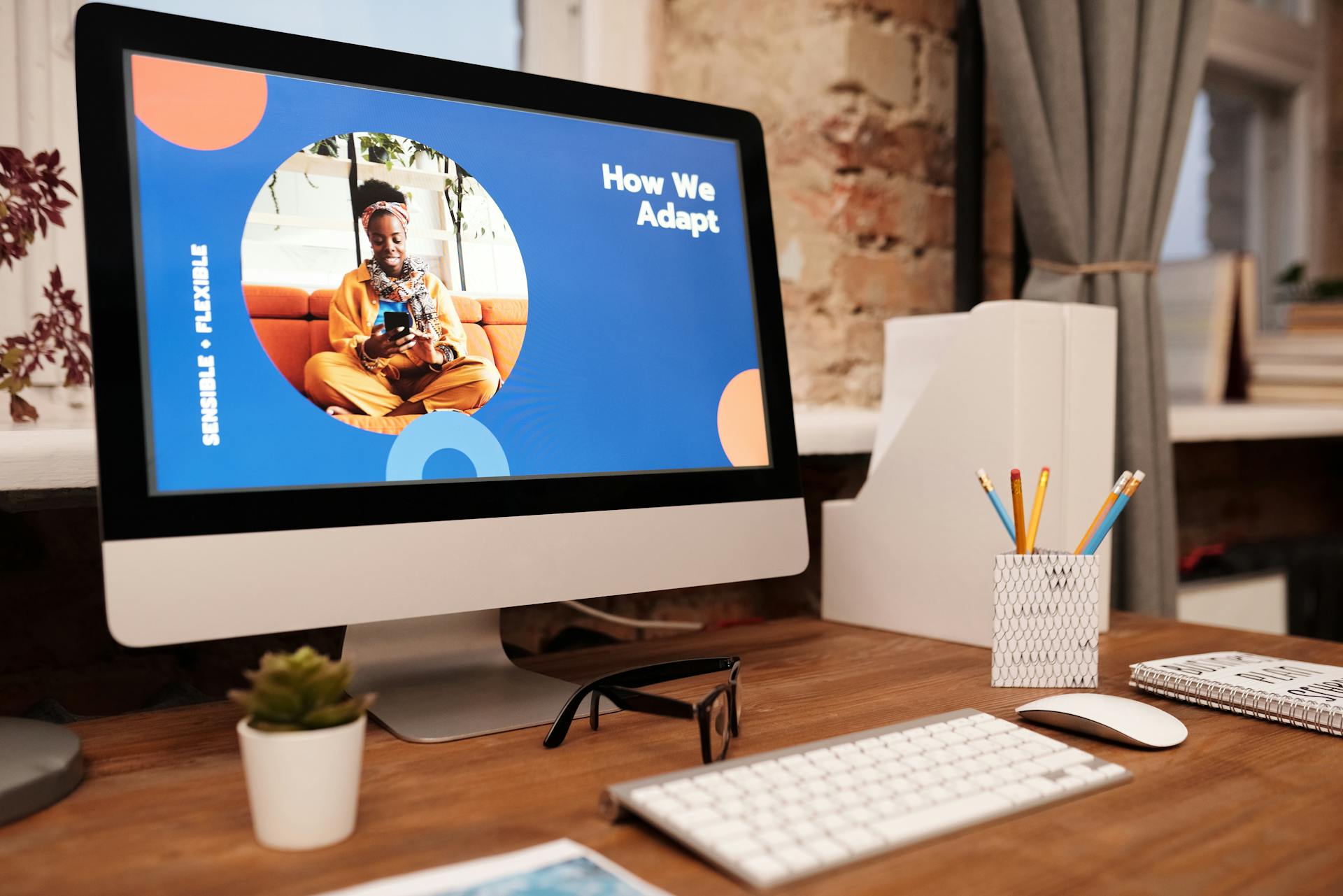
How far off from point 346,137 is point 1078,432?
30.6 inches

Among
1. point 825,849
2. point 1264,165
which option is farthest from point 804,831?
point 1264,165

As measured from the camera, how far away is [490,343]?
835 mm

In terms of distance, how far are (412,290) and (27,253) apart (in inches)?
15.9

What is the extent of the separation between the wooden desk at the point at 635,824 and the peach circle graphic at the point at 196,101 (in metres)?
0.43

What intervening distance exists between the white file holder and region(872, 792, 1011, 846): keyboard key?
0.45 m

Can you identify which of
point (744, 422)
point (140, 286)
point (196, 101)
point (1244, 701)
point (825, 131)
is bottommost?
point (1244, 701)

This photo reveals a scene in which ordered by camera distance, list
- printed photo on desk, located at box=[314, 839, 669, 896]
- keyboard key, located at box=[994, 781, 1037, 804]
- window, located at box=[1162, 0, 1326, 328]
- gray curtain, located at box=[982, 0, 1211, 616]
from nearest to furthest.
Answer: printed photo on desk, located at box=[314, 839, 669, 896]
keyboard key, located at box=[994, 781, 1037, 804]
gray curtain, located at box=[982, 0, 1211, 616]
window, located at box=[1162, 0, 1326, 328]

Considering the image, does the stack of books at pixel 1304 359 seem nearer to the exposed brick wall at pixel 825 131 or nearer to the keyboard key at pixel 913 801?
the exposed brick wall at pixel 825 131

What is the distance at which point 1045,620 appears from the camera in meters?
0.93

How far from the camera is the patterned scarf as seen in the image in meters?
0.79

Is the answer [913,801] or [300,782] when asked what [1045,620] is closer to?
[913,801]

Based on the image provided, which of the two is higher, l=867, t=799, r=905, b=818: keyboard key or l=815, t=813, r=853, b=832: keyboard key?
l=815, t=813, r=853, b=832: keyboard key

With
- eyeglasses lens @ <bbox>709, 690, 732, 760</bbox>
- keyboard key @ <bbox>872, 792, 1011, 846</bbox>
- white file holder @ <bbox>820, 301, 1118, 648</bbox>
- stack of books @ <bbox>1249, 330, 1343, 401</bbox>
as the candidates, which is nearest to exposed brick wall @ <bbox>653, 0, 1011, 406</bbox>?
white file holder @ <bbox>820, 301, 1118, 648</bbox>

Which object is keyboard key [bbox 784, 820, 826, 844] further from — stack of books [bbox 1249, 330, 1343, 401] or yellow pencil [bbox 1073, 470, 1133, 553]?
stack of books [bbox 1249, 330, 1343, 401]
